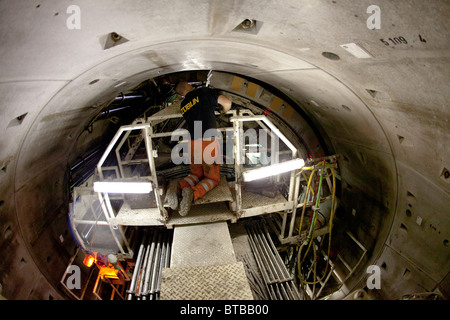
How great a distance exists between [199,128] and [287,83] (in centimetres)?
226

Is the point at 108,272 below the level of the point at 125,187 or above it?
below

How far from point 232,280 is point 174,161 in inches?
197

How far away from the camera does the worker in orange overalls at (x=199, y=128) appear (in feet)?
14.8

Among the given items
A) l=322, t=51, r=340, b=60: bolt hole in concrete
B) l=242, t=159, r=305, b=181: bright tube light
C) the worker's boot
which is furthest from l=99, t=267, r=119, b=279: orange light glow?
l=322, t=51, r=340, b=60: bolt hole in concrete

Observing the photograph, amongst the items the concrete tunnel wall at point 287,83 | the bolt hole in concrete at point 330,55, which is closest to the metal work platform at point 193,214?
the concrete tunnel wall at point 287,83

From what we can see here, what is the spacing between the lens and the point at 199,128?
4.57 meters

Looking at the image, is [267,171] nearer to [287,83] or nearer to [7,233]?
[287,83]

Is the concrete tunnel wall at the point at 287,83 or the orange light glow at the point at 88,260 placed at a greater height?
the concrete tunnel wall at the point at 287,83

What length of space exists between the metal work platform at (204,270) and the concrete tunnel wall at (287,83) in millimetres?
2426

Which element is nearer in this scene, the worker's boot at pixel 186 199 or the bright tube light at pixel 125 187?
the bright tube light at pixel 125 187

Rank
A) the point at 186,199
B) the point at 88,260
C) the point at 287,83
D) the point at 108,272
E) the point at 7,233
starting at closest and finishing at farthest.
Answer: the point at 7,233 → the point at 186,199 → the point at 287,83 → the point at 88,260 → the point at 108,272

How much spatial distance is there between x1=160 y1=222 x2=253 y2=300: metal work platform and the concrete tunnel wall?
95.5 inches

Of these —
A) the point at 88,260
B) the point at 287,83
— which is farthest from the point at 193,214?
the point at 287,83

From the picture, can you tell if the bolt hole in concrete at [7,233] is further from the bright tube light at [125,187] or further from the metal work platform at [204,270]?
the metal work platform at [204,270]
